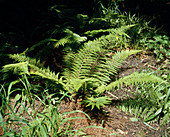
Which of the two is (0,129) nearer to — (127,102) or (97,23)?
(127,102)

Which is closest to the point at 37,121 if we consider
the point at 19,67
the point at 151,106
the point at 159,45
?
the point at 19,67

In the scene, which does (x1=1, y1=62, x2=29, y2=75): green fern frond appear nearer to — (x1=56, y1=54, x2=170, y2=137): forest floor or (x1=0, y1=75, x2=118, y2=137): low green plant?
(x1=0, y1=75, x2=118, y2=137): low green plant

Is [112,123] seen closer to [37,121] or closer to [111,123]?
[111,123]

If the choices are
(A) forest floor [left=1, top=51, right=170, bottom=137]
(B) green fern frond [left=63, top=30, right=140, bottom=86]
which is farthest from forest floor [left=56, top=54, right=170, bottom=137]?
(B) green fern frond [left=63, top=30, right=140, bottom=86]

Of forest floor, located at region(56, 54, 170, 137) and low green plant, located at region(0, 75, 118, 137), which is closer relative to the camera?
low green plant, located at region(0, 75, 118, 137)

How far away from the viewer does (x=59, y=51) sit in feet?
9.46

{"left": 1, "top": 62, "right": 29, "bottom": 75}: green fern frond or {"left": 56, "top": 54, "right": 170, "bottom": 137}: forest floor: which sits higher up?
{"left": 1, "top": 62, "right": 29, "bottom": 75}: green fern frond

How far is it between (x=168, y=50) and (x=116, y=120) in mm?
1739

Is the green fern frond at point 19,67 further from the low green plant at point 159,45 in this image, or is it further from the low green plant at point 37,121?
the low green plant at point 159,45

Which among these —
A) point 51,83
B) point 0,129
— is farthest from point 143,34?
point 0,129

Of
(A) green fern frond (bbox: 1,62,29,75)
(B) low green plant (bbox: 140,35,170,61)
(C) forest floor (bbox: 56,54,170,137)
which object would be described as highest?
(B) low green plant (bbox: 140,35,170,61)

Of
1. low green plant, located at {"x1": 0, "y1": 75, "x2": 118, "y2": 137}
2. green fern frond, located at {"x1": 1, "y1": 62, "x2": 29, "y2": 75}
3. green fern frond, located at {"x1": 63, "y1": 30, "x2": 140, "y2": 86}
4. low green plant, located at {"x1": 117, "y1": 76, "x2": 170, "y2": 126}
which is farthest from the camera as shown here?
green fern frond, located at {"x1": 63, "y1": 30, "x2": 140, "y2": 86}

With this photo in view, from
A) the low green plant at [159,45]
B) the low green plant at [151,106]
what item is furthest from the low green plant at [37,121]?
the low green plant at [159,45]

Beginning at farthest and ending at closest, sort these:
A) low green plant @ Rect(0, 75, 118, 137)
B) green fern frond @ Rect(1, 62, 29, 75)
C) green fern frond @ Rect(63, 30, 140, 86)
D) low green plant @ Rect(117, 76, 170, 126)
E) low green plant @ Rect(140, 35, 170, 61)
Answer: low green plant @ Rect(140, 35, 170, 61), green fern frond @ Rect(63, 30, 140, 86), low green plant @ Rect(117, 76, 170, 126), green fern frond @ Rect(1, 62, 29, 75), low green plant @ Rect(0, 75, 118, 137)
